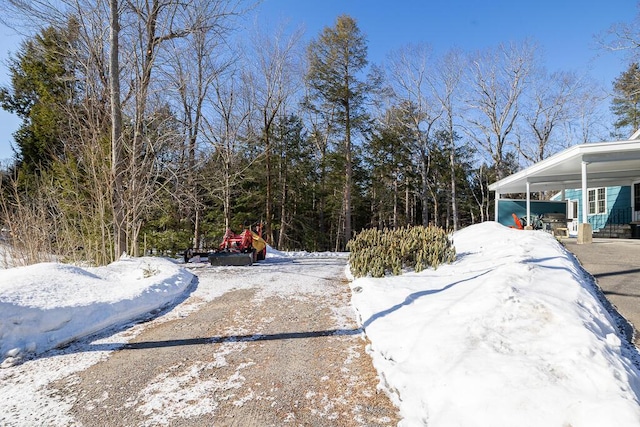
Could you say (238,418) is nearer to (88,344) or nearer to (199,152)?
(88,344)

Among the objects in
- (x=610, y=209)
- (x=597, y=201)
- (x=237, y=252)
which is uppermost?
(x=597, y=201)

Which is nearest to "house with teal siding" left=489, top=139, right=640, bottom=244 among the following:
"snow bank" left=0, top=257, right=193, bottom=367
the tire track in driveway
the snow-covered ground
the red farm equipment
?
the snow-covered ground

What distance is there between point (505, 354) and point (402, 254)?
4.04 m

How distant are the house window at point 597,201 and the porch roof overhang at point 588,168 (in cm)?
195

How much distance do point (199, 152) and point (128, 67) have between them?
5.90 metres

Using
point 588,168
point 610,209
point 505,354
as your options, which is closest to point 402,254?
point 505,354

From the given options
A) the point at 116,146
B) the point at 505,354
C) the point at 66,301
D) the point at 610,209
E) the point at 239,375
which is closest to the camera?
the point at 505,354

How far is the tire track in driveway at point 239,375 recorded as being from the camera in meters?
2.19

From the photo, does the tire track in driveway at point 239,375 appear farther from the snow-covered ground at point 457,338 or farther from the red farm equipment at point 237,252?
the red farm equipment at point 237,252

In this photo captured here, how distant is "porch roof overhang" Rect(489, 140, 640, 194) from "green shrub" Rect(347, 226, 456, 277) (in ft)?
16.5

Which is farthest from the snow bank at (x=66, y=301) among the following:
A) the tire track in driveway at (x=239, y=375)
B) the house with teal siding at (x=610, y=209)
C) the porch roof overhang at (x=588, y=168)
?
the house with teal siding at (x=610, y=209)

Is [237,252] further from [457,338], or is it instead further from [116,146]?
[457,338]

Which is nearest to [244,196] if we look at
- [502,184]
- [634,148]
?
[502,184]

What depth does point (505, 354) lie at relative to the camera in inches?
95.7
